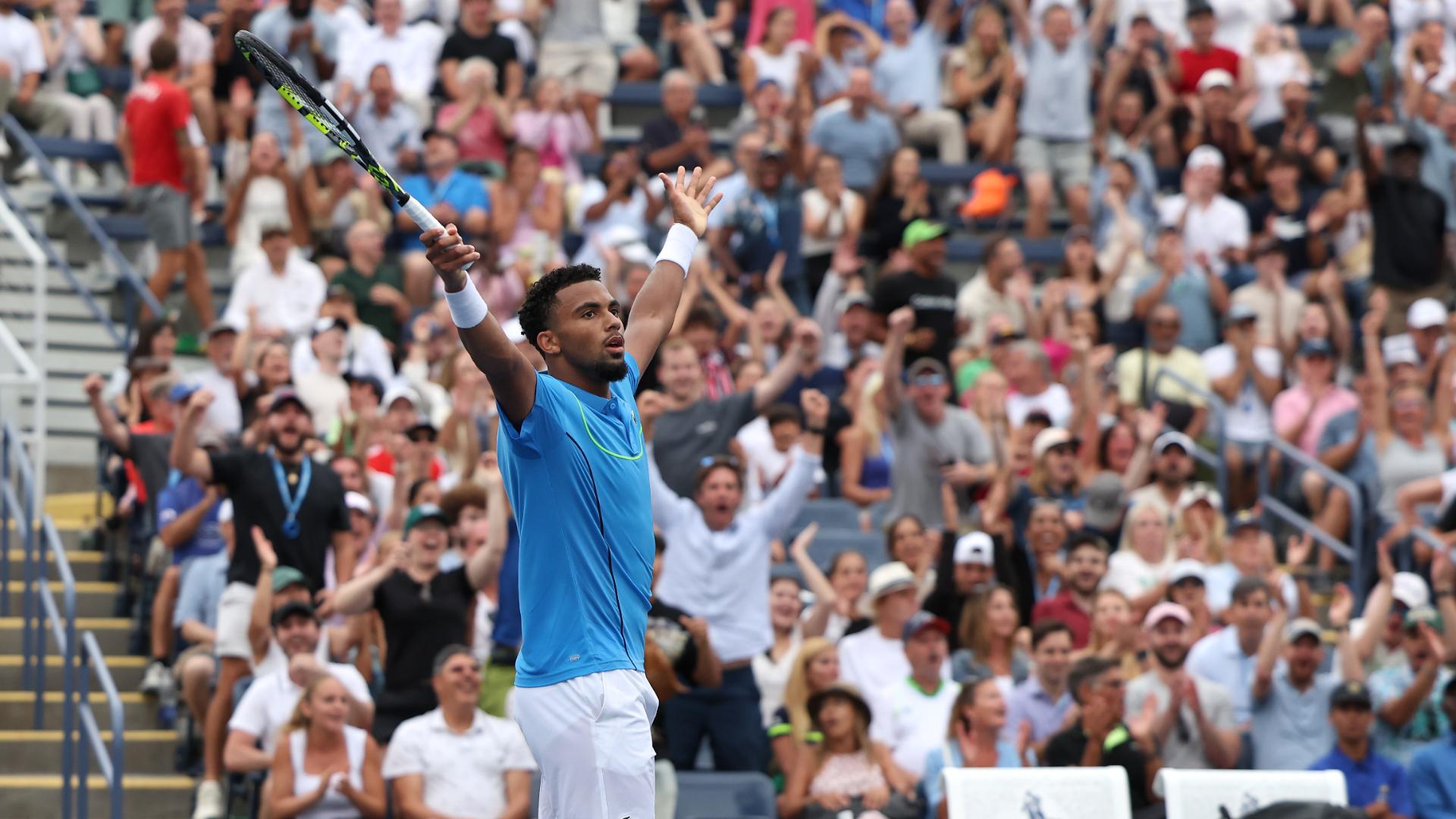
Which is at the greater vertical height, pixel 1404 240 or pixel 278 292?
pixel 1404 240

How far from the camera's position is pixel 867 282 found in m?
17.1

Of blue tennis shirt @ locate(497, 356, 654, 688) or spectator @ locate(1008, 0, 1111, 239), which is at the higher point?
spectator @ locate(1008, 0, 1111, 239)

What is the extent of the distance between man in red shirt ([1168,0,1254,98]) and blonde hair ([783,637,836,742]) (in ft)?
28.7

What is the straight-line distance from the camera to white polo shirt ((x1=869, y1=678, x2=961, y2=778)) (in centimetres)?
1144

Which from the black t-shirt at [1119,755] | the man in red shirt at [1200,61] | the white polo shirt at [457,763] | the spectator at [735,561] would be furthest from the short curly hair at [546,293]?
the man in red shirt at [1200,61]

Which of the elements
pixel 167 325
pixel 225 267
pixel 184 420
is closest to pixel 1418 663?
pixel 184 420

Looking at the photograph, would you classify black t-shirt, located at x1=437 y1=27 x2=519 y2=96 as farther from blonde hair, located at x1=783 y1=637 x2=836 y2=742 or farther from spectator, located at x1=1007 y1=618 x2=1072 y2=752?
spectator, located at x1=1007 y1=618 x2=1072 y2=752

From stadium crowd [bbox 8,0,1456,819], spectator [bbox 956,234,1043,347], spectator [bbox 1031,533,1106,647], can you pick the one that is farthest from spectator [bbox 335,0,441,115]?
spectator [bbox 1031,533,1106,647]

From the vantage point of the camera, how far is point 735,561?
1173 cm

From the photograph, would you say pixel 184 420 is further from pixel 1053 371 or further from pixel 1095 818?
pixel 1053 371

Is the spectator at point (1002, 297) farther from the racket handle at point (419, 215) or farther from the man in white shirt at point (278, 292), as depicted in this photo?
the racket handle at point (419, 215)

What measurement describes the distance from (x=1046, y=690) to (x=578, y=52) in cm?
825

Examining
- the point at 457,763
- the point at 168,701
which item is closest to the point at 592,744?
the point at 457,763

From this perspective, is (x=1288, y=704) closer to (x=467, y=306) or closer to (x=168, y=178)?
(x=467, y=306)
